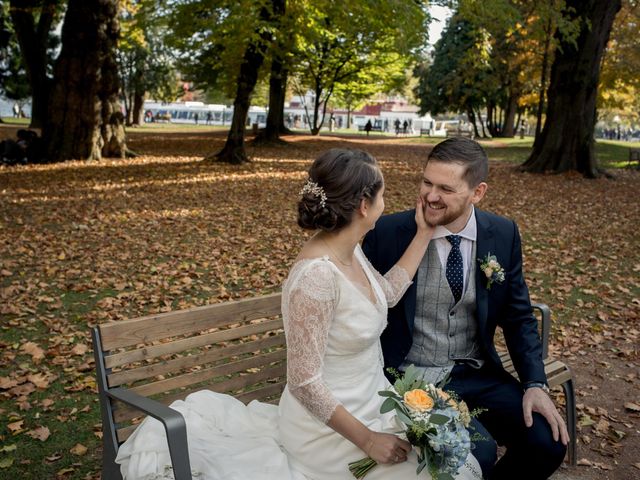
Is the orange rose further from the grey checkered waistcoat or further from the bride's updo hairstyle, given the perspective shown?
the grey checkered waistcoat

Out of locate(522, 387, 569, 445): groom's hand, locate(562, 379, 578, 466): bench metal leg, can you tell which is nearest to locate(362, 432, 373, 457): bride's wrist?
locate(522, 387, 569, 445): groom's hand

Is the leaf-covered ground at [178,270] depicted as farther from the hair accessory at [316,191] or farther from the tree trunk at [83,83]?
the hair accessory at [316,191]

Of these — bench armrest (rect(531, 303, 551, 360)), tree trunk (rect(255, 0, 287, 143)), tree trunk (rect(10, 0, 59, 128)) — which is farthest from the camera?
tree trunk (rect(255, 0, 287, 143))

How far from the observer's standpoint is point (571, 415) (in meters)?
4.18

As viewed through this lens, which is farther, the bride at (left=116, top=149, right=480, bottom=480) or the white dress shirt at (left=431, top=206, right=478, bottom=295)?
the white dress shirt at (left=431, top=206, right=478, bottom=295)

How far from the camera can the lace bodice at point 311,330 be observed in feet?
8.45

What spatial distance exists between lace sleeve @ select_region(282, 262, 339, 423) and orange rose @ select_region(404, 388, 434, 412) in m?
0.29

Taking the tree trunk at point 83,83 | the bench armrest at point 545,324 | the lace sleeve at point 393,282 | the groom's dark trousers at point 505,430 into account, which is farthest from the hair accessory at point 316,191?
the tree trunk at point 83,83

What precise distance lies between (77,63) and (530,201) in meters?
12.8

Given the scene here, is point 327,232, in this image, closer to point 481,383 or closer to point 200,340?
point 200,340

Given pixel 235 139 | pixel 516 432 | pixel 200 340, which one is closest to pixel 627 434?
pixel 516 432

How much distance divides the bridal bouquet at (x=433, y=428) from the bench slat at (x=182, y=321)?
3.40 feet

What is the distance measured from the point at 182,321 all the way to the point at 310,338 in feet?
2.64

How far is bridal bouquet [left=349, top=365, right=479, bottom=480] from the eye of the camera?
245cm
